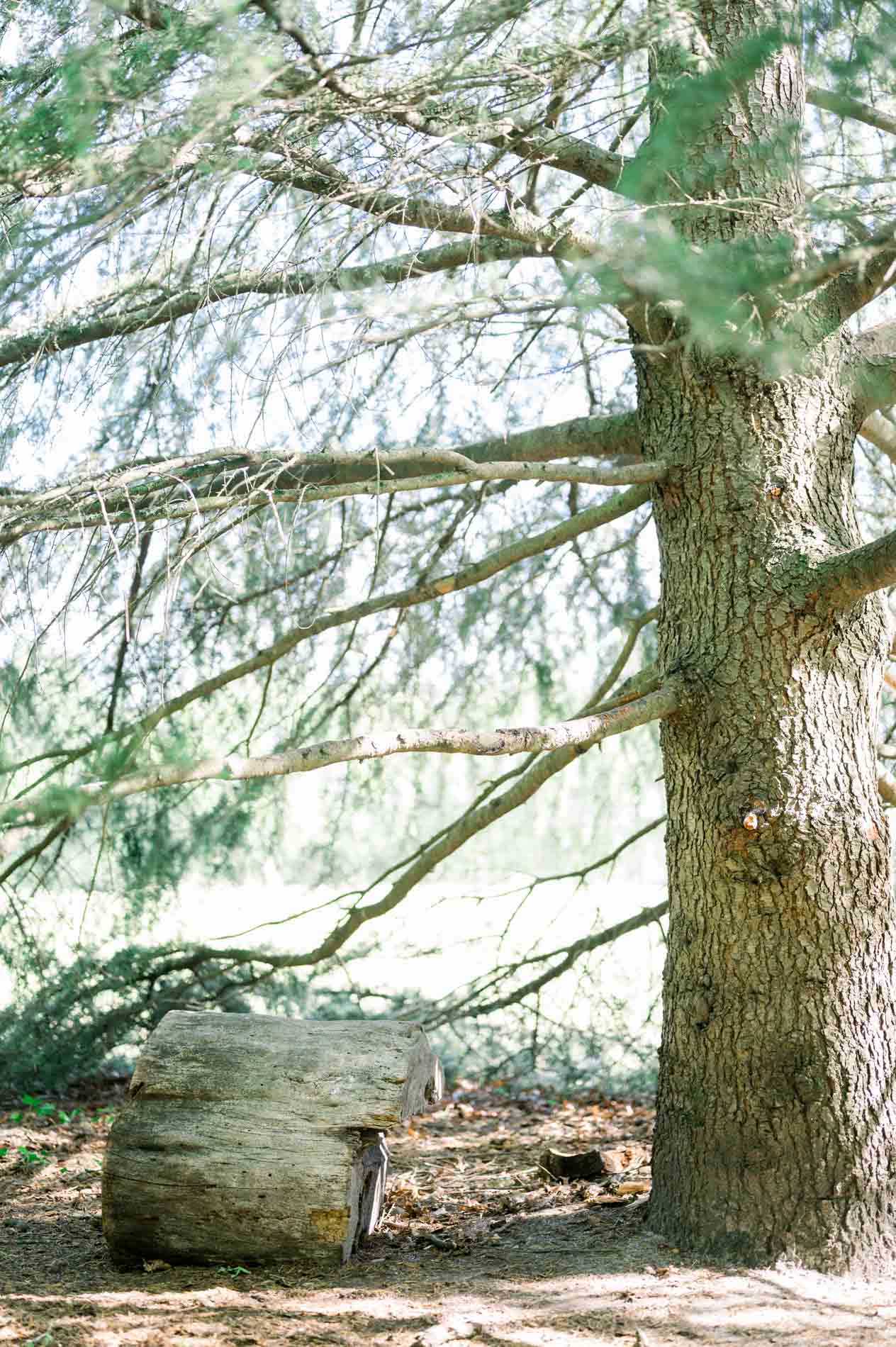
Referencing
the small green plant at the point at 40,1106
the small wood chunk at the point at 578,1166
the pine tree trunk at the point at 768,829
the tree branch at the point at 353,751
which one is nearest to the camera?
the tree branch at the point at 353,751

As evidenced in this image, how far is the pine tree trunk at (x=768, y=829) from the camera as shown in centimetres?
321

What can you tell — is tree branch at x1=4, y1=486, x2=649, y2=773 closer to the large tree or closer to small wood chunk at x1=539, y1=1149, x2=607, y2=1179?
the large tree

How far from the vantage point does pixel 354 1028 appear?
11.7 feet

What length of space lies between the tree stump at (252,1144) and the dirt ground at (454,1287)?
0.32ft

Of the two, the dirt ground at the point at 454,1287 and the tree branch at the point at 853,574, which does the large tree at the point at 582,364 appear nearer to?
the tree branch at the point at 853,574

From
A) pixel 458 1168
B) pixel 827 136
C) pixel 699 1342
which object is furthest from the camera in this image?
pixel 458 1168

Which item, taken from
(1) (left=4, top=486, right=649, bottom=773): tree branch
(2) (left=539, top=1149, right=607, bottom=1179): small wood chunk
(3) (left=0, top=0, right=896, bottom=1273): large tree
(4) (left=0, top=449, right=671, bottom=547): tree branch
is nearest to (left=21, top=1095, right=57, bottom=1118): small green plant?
(3) (left=0, top=0, right=896, bottom=1273): large tree

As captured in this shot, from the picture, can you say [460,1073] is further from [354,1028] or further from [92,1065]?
[354,1028]

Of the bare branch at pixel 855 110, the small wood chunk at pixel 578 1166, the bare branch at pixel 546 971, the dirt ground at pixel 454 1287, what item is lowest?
the dirt ground at pixel 454 1287

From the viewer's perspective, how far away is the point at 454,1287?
124 inches

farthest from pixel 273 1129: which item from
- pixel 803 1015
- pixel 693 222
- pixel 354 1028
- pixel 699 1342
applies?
pixel 693 222

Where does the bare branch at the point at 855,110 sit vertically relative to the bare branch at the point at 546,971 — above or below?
above

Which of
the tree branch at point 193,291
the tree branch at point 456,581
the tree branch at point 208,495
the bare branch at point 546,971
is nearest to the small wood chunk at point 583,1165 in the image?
the bare branch at point 546,971

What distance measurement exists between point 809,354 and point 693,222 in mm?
526
